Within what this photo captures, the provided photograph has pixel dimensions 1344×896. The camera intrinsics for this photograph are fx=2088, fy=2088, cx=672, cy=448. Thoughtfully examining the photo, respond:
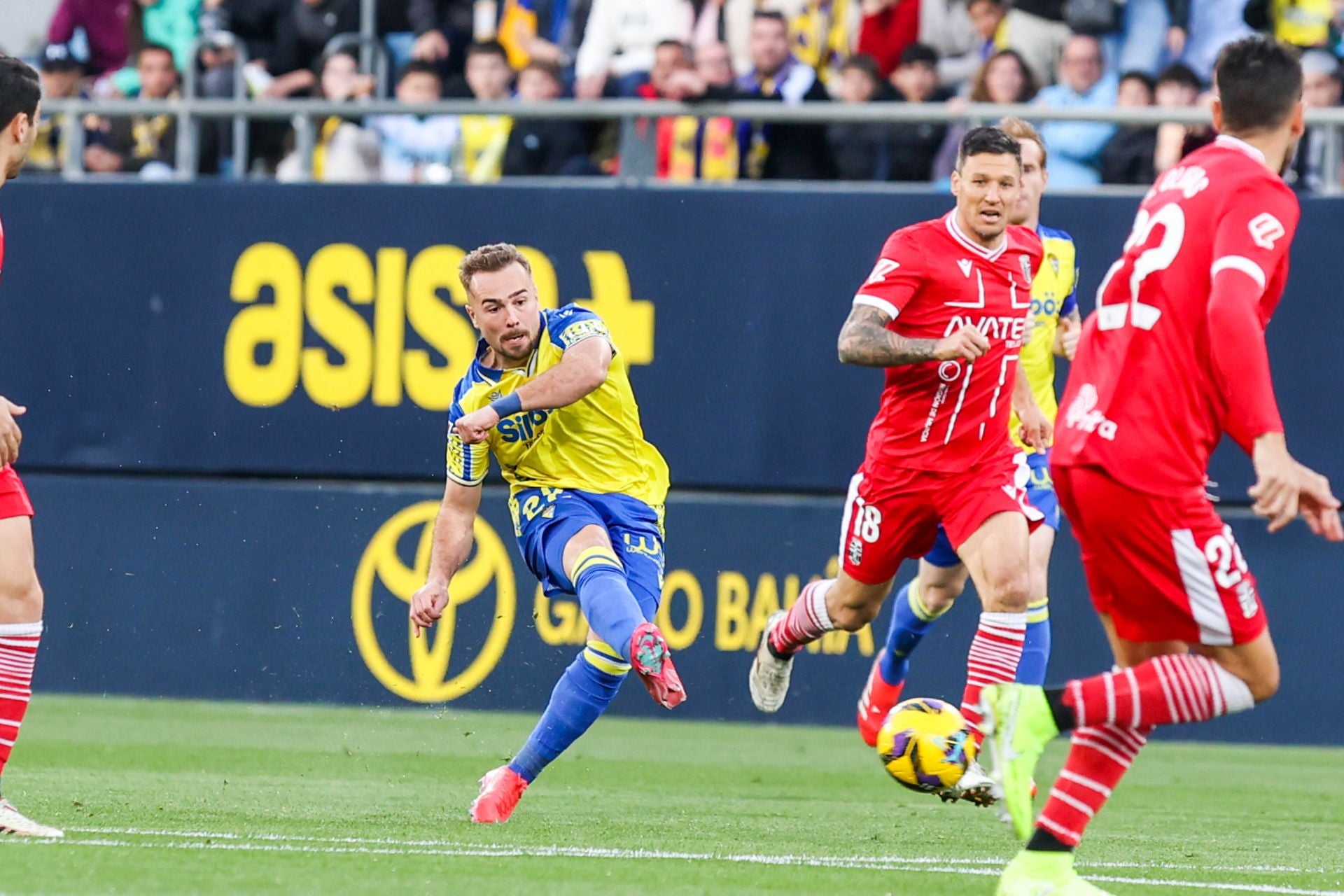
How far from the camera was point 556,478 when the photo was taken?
740cm

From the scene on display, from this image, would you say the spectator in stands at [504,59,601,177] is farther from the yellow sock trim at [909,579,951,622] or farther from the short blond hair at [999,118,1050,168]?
the yellow sock trim at [909,579,951,622]

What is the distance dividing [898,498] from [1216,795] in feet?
7.56

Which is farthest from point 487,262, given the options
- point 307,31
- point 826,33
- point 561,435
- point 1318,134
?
point 307,31

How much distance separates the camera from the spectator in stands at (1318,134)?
1116cm

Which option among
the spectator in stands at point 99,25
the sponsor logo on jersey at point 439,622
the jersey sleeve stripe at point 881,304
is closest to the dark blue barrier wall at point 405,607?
the sponsor logo on jersey at point 439,622

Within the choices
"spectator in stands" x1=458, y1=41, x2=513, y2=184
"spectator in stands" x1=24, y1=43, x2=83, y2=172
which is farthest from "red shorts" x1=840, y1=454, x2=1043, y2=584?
"spectator in stands" x1=24, y1=43, x2=83, y2=172

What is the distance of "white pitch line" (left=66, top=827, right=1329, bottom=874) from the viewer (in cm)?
615

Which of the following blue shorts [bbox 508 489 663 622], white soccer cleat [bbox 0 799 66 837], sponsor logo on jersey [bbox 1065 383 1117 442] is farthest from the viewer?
blue shorts [bbox 508 489 663 622]

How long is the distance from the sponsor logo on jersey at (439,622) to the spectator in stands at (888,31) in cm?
377

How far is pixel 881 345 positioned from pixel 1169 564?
2.14m

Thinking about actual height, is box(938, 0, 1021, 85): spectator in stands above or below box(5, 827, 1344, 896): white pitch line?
above

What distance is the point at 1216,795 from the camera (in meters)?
8.97

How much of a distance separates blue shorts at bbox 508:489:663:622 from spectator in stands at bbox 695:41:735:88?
4.91m

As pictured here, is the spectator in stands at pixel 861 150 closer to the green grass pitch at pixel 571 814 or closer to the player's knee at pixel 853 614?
the green grass pitch at pixel 571 814
